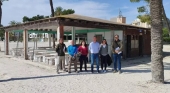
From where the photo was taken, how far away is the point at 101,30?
18.0 meters

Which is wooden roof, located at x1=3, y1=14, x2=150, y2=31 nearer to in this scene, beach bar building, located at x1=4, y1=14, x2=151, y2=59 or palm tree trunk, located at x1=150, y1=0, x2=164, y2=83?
beach bar building, located at x1=4, y1=14, x2=151, y2=59

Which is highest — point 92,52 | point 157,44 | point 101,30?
point 101,30

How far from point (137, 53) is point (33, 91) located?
586 inches

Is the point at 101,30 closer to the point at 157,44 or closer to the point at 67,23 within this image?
the point at 67,23

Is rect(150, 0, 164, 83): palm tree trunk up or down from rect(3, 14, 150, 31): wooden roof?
down

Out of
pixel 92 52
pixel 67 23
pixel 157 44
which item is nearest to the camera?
pixel 157 44

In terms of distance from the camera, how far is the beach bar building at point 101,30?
42.1 feet

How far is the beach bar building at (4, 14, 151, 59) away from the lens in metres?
12.8

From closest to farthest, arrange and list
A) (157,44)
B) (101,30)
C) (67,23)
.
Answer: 1. (157,44)
2. (67,23)
3. (101,30)

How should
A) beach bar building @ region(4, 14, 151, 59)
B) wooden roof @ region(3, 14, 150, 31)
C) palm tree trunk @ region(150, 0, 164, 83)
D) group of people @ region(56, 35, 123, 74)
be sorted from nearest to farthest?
palm tree trunk @ region(150, 0, 164, 83) → group of people @ region(56, 35, 123, 74) → wooden roof @ region(3, 14, 150, 31) → beach bar building @ region(4, 14, 151, 59)

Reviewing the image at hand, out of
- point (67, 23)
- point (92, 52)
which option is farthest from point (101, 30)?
point (92, 52)

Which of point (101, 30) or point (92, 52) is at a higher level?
point (101, 30)

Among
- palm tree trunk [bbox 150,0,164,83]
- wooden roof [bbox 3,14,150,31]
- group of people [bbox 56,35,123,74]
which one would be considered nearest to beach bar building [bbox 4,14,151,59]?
wooden roof [bbox 3,14,150,31]

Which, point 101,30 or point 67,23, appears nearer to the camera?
point 67,23
